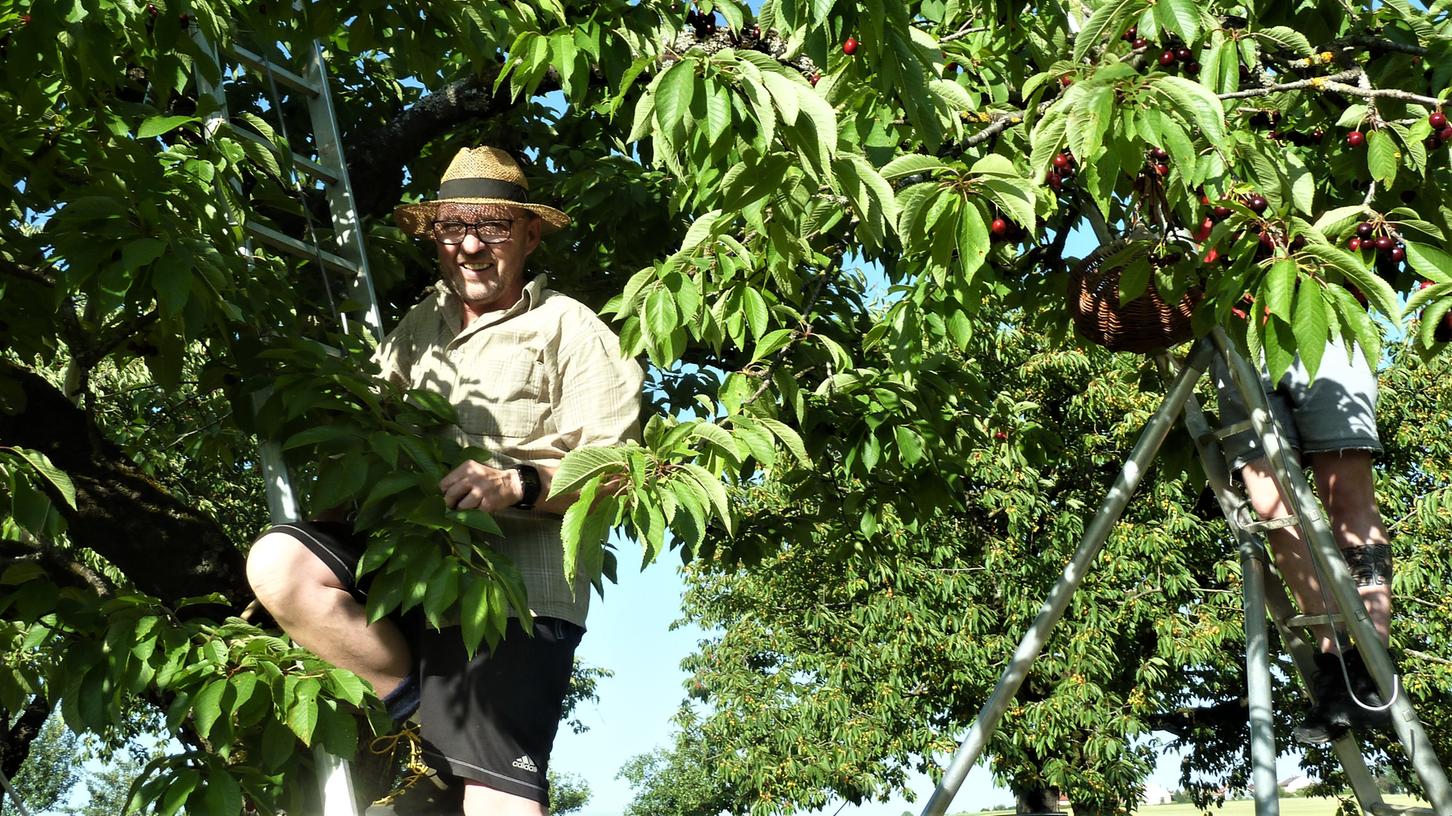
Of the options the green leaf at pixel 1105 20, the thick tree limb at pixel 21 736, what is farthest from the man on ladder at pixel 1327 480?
the thick tree limb at pixel 21 736

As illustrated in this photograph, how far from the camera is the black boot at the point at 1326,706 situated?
142 inches

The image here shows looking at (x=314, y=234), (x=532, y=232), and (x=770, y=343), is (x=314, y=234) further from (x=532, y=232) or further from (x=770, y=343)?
(x=770, y=343)

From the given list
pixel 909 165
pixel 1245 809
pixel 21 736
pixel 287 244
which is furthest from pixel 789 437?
pixel 1245 809

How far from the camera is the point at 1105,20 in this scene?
119 inches

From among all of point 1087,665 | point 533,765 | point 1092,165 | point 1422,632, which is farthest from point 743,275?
point 1422,632

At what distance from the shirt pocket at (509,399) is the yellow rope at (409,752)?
0.67 m

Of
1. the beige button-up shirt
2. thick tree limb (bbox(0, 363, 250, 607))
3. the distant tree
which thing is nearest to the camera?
the beige button-up shirt

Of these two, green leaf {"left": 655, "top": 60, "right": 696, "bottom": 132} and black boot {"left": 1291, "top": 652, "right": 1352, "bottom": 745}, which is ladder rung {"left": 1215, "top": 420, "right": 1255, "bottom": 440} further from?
green leaf {"left": 655, "top": 60, "right": 696, "bottom": 132}

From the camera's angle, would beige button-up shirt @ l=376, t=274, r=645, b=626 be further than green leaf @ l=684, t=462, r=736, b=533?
Yes

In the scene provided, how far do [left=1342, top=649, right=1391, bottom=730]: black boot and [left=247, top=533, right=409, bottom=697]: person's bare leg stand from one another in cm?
234

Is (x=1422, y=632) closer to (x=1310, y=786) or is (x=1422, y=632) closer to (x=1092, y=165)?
(x=1310, y=786)

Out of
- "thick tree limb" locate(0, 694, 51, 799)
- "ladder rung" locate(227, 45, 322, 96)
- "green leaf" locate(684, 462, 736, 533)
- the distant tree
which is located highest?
the distant tree

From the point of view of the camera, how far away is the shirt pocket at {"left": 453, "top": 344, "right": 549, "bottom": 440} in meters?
3.16

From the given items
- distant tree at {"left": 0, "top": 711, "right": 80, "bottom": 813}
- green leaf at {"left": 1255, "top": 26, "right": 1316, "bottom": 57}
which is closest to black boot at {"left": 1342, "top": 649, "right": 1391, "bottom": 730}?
green leaf at {"left": 1255, "top": 26, "right": 1316, "bottom": 57}
